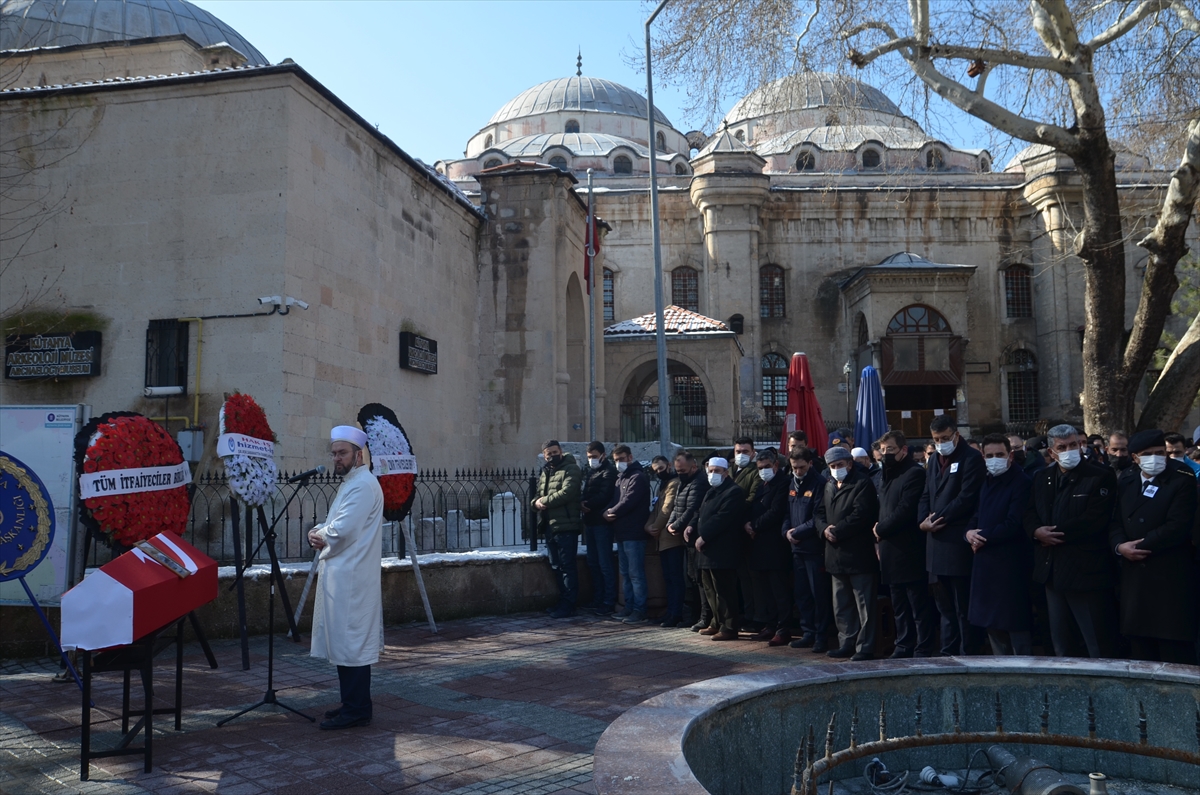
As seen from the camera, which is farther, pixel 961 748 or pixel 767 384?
pixel 767 384

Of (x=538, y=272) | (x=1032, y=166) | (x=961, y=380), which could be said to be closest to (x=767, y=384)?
(x=961, y=380)

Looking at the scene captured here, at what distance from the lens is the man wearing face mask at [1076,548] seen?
245 inches

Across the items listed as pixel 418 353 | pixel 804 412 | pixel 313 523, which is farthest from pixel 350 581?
pixel 418 353

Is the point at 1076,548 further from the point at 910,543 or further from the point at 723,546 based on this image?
the point at 723,546

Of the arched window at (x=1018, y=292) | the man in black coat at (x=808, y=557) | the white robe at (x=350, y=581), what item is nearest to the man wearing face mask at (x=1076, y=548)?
the man in black coat at (x=808, y=557)

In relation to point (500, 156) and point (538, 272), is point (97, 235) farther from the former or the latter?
point (500, 156)

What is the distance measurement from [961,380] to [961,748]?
29589 millimetres

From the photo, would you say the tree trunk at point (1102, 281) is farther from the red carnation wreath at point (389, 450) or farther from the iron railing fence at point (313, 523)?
the red carnation wreath at point (389, 450)

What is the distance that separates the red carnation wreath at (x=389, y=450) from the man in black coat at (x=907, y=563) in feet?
14.2

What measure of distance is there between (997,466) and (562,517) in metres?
4.86

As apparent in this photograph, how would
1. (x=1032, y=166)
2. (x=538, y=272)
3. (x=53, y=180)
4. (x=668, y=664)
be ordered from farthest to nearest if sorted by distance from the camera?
(x=1032, y=166), (x=538, y=272), (x=53, y=180), (x=668, y=664)

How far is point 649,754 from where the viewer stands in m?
3.48

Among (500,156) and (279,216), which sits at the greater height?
(500,156)

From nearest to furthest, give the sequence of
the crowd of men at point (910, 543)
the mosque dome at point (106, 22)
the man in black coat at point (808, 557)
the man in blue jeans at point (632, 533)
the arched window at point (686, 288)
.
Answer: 1. the crowd of men at point (910, 543)
2. the man in black coat at point (808, 557)
3. the man in blue jeans at point (632, 533)
4. the mosque dome at point (106, 22)
5. the arched window at point (686, 288)
